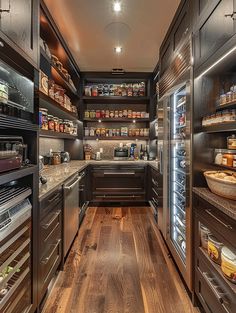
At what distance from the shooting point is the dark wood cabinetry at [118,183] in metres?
4.32

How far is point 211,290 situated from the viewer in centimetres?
142

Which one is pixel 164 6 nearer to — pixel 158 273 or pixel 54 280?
pixel 158 273

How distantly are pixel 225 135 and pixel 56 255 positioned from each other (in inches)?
69.6

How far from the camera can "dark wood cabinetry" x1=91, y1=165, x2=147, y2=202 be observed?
4316mm

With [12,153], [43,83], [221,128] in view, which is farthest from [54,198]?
[221,128]

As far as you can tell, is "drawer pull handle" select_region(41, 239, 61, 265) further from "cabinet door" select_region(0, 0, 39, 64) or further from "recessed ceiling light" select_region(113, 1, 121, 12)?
"recessed ceiling light" select_region(113, 1, 121, 12)

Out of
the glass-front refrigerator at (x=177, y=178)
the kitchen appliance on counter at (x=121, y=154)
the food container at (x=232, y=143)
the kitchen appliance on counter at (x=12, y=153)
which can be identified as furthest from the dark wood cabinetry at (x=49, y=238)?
the kitchen appliance on counter at (x=121, y=154)

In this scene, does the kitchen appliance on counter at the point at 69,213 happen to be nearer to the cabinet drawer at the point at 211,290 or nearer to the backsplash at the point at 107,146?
the cabinet drawer at the point at 211,290

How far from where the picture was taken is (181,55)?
6.69 ft

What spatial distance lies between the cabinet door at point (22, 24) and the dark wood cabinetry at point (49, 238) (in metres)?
1.02

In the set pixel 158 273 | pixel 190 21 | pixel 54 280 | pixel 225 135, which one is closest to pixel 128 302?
pixel 158 273

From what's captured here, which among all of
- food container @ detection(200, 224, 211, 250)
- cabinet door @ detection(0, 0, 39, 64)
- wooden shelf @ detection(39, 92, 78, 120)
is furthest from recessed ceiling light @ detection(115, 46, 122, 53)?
food container @ detection(200, 224, 211, 250)

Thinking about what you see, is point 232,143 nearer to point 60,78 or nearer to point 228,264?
point 228,264

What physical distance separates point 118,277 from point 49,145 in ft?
7.90
